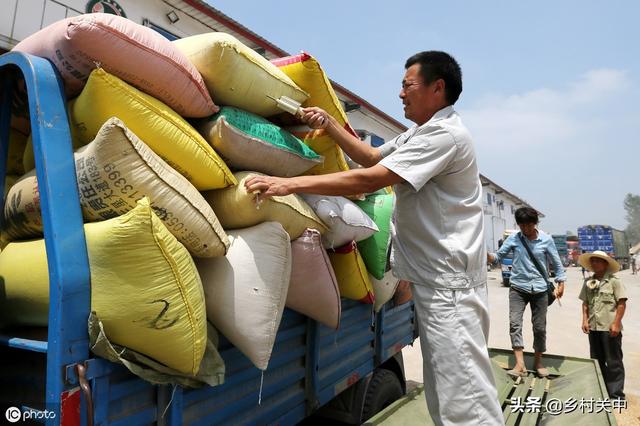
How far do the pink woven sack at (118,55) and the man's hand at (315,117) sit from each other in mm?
589

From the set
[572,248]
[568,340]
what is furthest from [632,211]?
[568,340]

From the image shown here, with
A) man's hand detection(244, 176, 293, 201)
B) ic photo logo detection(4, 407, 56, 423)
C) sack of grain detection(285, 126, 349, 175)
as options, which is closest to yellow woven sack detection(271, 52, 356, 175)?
sack of grain detection(285, 126, 349, 175)

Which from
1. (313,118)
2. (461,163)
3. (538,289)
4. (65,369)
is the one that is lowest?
(538,289)

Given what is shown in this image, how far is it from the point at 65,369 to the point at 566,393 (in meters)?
3.44

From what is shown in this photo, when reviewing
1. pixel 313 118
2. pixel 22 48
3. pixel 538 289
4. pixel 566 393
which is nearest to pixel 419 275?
pixel 313 118

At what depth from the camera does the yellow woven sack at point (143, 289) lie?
1198mm

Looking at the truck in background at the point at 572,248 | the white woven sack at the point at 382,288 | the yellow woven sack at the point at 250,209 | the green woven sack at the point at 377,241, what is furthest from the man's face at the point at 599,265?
the truck in background at the point at 572,248

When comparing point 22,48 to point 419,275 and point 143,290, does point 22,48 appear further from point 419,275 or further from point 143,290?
point 419,275

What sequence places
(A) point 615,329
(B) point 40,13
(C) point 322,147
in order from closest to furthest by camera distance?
(C) point 322,147 < (A) point 615,329 < (B) point 40,13

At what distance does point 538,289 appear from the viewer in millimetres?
4461

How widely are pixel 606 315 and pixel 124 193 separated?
4912mm

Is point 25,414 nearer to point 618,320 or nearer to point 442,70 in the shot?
point 442,70

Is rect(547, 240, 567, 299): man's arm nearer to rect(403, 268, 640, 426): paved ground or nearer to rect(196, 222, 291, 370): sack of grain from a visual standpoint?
rect(403, 268, 640, 426): paved ground

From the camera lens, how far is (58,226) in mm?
1196
